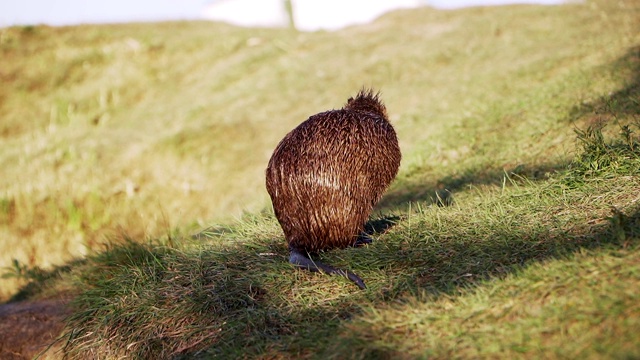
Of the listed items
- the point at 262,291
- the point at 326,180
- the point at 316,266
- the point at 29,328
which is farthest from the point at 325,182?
the point at 29,328

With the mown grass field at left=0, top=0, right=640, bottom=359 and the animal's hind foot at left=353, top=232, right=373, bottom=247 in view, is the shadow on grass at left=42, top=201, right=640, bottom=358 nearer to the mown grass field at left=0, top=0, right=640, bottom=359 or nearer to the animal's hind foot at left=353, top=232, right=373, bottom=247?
the mown grass field at left=0, top=0, right=640, bottom=359

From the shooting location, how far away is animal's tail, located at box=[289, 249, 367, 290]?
3130 mm

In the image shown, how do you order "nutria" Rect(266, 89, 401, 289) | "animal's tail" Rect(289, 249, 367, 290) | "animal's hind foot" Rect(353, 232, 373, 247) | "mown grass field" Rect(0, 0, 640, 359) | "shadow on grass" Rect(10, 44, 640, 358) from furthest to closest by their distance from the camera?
"animal's hind foot" Rect(353, 232, 373, 247)
"nutria" Rect(266, 89, 401, 289)
"animal's tail" Rect(289, 249, 367, 290)
"shadow on grass" Rect(10, 44, 640, 358)
"mown grass field" Rect(0, 0, 640, 359)

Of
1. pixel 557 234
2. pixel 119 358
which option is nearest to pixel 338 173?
pixel 557 234

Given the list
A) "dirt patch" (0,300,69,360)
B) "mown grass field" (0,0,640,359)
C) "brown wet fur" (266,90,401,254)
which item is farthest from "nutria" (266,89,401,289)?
"dirt patch" (0,300,69,360)

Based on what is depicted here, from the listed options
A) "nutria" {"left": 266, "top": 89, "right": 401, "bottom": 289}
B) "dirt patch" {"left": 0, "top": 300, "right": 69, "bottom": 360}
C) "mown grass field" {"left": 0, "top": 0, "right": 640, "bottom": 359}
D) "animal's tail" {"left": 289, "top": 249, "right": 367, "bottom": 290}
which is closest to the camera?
"mown grass field" {"left": 0, "top": 0, "right": 640, "bottom": 359}

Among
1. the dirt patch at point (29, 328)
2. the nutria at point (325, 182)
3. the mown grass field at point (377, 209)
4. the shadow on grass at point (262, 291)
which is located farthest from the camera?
the dirt patch at point (29, 328)

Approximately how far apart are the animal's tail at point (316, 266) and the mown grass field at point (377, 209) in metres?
0.05

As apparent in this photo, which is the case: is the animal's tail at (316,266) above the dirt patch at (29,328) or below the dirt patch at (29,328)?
above

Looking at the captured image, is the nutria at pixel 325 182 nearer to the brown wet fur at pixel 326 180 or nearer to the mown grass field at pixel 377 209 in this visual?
the brown wet fur at pixel 326 180

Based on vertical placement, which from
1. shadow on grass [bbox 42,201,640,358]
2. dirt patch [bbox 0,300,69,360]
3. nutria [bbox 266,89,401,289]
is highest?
nutria [bbox 266,89,401,289]

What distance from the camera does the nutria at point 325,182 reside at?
135 inches

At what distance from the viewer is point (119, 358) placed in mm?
3262

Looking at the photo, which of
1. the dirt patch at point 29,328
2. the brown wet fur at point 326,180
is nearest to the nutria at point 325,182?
the brown wet fur at point 326,180
